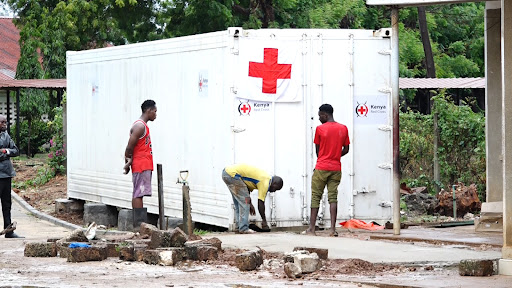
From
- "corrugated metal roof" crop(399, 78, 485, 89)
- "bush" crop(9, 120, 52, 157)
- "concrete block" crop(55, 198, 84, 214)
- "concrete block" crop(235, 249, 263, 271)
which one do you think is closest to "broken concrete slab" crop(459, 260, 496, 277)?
"concrete block" crop(235, 249, 263, 271)

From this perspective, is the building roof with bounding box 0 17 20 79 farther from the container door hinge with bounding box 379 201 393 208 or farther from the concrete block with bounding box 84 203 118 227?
the container door hinge with bounding box 379 201 393 208

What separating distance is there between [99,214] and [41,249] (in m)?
6.28

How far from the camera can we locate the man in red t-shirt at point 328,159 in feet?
45.0

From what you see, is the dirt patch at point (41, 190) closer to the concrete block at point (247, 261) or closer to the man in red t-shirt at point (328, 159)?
the man in red t-shirt at point (328, 159)

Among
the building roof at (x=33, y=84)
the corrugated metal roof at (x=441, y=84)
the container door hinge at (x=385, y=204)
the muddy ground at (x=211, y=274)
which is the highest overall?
the building roof at (x=33, y=84)

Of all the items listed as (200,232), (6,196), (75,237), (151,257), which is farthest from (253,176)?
(6,196)

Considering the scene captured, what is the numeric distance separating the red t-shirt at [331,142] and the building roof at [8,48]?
35.7 m

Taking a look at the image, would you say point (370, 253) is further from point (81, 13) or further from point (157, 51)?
point (81, 13)

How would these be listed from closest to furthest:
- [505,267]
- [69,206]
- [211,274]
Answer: [505,267] < [211,274] < [69,206]

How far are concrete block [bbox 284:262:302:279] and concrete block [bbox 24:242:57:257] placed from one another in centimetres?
347

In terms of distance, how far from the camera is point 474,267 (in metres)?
9.73

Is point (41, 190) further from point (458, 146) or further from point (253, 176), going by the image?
point (253, 176)

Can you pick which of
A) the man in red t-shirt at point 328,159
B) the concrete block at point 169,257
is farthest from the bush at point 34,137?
the concrete block at point 169,257

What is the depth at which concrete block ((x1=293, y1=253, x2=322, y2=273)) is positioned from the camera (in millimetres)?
10078
